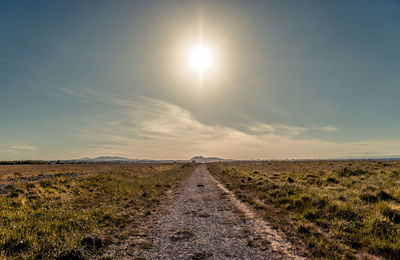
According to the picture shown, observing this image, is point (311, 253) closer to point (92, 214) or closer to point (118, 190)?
point (92, 214)

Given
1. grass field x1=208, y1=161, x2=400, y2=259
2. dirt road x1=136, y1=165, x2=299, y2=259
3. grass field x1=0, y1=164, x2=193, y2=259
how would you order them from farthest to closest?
grass field x1=0, y1=164, x2=193, y2=259
grass field x1=208, y1=161, x2=400, y2=259
dirt road x1=136, y1=165, x2=299, y2=259

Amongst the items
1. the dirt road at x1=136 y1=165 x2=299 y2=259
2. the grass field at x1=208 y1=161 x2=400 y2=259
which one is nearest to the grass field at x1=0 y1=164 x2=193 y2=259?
the dirt road at x1=136 y1=165 x2=299 y2=259

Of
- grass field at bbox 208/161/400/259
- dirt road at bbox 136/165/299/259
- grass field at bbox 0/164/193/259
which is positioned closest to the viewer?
dirt road at bbox 136/165/299/259

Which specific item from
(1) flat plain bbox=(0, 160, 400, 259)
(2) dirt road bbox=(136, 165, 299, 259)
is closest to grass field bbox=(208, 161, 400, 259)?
(1) flat plain bbox=(0, 160, 400, 259)

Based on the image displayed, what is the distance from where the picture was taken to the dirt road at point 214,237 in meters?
7.01

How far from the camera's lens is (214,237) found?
28.0 ft

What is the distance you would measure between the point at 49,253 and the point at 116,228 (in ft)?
10.7

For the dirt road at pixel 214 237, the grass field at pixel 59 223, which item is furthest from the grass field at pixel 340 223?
the grass field at pixel 59 223

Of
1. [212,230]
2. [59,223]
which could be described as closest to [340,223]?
[212,230]

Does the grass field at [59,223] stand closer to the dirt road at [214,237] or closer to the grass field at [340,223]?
the dirt road at [214,237]

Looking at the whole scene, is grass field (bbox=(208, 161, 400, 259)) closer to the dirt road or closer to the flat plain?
the flat plain

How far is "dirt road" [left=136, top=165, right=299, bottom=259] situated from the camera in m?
7.01

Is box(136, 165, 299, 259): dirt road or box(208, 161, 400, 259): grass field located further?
box(208, 161, 400, 259): grass field

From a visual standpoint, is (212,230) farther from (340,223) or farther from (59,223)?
(59,223)
